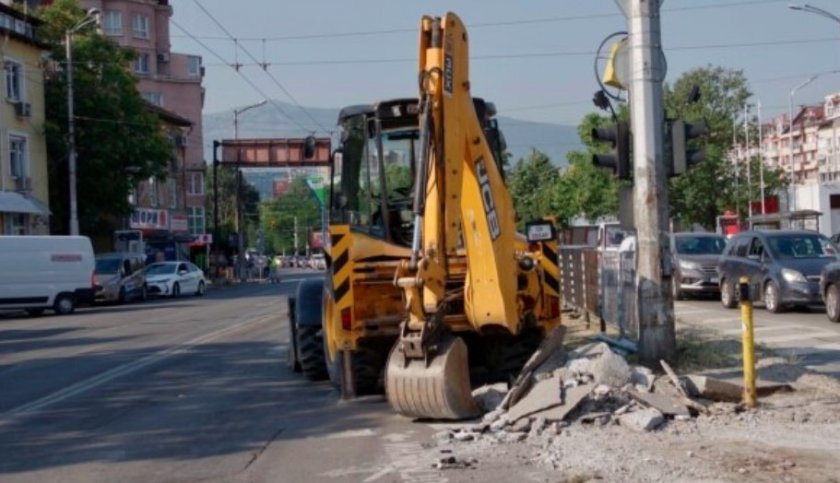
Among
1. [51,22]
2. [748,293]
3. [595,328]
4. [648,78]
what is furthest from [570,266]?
[51,22]

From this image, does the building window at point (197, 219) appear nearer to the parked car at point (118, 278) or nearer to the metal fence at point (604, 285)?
the parked car at point (118, 278)

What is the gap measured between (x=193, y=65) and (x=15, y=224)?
46.2 metres

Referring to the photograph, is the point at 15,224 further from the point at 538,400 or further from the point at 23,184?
the point at 538,400

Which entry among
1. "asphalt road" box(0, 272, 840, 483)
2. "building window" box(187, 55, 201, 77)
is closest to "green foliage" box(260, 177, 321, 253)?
"building window" box(187, 55, 201, 77)

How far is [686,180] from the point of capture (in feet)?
210

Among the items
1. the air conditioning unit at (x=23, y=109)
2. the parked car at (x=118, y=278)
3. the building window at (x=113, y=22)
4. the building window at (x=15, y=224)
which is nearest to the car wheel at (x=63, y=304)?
the parked car at (x=118, y=278)

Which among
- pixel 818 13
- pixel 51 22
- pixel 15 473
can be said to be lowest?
pixel 15 473

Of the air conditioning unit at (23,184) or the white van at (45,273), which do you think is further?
the air conditioning unit at (23,184)

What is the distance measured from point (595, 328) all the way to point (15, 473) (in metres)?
13.2

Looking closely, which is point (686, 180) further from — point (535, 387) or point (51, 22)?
point (535, 387)

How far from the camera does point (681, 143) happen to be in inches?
523

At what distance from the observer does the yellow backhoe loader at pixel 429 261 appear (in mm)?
10656

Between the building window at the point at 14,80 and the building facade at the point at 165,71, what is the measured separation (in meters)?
30.4

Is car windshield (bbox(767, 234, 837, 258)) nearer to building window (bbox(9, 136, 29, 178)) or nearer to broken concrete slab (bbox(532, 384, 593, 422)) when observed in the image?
broken concrete slab (bbox(532, 384, 593, 422))
